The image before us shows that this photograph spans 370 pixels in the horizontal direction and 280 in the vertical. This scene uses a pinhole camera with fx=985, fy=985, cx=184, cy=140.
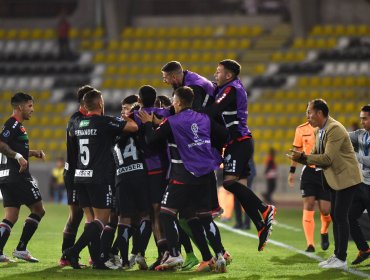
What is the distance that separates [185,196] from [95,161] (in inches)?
44.2

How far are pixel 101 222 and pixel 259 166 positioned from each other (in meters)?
18.3

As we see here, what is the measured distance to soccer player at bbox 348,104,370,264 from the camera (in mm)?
12188

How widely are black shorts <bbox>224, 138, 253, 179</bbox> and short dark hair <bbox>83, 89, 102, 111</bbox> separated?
172 centimetres

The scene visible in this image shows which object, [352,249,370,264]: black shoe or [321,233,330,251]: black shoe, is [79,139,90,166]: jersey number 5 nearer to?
[352,249,370,264]: black shoe

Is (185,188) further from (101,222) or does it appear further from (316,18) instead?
(316,18)

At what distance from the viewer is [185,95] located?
1066 centimetres

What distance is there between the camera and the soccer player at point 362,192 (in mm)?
12188

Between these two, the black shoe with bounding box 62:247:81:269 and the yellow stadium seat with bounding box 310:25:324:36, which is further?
the yellow stadium seat with bounding box 310:25:324:36

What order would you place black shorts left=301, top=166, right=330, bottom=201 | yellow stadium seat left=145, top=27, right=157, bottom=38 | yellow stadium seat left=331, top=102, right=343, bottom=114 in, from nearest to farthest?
black shorts left=301, top=166, right=330, bottom=201
yellow stadium seat left=331, top=102, right=343, bottom=114
yellow stadium seat left=145, top=27, right=157, bottom=38

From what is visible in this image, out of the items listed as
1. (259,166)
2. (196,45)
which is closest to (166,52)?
(196,45)

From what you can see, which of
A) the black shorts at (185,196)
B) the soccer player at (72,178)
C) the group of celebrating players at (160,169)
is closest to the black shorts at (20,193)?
the group of celebrating players at (160,169)

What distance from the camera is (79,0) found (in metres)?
36.3

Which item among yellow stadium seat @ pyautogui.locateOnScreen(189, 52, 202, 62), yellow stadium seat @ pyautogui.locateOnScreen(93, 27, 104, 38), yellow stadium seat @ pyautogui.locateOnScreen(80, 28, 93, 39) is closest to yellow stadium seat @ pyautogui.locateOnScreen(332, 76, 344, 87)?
yellow stadium seat @ pyautogui.locateOnScreen(189, 52, 202, 62)

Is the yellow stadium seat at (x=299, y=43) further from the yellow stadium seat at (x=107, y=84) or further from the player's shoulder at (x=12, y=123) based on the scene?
the player's shoulder at (x=12, y=123)
